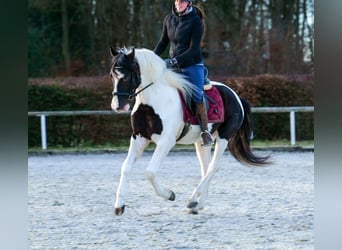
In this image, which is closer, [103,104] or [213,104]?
[213,104]

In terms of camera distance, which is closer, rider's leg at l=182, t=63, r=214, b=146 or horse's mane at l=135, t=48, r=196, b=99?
horse's mane at l=135, t=48, r=196, b=99

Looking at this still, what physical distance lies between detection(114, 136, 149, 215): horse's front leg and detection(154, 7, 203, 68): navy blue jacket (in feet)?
2.49

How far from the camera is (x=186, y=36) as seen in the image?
168 inches

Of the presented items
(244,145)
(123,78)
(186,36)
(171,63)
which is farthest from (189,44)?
(244,145)

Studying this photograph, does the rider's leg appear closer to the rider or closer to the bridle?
the rider

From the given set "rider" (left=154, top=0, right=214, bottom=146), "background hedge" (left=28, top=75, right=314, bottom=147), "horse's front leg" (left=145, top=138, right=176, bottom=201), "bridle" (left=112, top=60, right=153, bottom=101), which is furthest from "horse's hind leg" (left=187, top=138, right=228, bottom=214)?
"background hedge" (left=28, top=75, right=314, bottom=147)

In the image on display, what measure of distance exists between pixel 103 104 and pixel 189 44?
784cm

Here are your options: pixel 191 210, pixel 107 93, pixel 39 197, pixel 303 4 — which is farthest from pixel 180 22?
pixel 303 4

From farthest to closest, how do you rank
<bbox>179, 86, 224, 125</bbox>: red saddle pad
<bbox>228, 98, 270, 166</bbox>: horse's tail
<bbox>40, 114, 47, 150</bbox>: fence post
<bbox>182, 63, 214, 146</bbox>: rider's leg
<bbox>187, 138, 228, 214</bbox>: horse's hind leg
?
<bbox>40, 114, 47, 150</bbox>: fence post → <bbox>228, 98, 270, 166</bbox>: horse's tail → <bbox>179, 86, 224, 125</bbox>: red saddle pad → <bbox>187, 138, 228, 214</bbox>: horse's hind leg → <bbox>182, 63, 214, 146</bbox>: rider's leg

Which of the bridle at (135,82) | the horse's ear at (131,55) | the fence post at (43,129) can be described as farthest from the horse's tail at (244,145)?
the fence post at (43,129)

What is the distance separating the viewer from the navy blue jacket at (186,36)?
421 cm

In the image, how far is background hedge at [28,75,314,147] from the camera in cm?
1172

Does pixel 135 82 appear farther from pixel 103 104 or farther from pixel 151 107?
pixel 103 104

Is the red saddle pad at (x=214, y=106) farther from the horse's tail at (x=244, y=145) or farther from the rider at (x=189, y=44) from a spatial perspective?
the horse's tail at (x=244, y=145)
